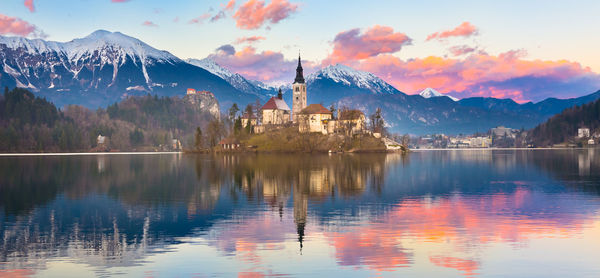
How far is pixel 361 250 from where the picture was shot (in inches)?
989

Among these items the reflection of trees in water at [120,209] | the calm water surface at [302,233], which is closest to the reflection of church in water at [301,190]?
the reflection of trees in water at [120,209]

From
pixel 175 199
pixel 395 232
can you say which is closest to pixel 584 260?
pixel 395 232

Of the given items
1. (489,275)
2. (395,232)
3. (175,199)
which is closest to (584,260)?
(489,275)

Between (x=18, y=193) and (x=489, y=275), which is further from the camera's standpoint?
(x=18, y=193)

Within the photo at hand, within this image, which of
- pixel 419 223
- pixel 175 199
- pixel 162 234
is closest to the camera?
pixel 162 234

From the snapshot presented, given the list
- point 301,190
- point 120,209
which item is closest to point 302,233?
point 120,209

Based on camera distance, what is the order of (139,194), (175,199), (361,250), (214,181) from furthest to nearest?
(214,181) → (139,194) → (175,199) → (361,250)

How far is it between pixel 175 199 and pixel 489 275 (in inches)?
1291

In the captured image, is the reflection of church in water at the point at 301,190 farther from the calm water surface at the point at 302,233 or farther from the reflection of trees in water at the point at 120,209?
the calm water surface at the point at 302,233

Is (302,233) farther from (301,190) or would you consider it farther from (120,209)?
(301,190)

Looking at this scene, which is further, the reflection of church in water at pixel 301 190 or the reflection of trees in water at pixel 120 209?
the reflection of church in water at pixel 301 190

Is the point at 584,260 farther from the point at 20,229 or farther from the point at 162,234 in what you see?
the point at 20,229

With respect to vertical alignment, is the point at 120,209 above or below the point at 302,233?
above

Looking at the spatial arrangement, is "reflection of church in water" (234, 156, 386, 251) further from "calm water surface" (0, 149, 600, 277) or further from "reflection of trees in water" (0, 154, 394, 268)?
"calm water surface" (0, 149, 600, 277)
